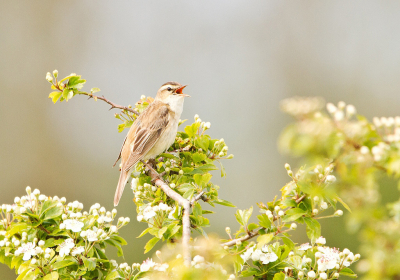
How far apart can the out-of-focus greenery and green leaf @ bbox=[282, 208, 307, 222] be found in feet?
2.79

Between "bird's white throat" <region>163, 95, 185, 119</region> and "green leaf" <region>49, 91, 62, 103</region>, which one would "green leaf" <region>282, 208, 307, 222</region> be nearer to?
"green leaf" <region>49, 91, 62, 103</region>

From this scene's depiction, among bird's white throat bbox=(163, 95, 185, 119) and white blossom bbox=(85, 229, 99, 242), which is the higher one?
bird's white throat bbox=(163, 95, 185, 119)

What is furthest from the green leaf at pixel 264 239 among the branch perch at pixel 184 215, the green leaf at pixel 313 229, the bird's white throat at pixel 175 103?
the bird's white throat at pixel 175 103

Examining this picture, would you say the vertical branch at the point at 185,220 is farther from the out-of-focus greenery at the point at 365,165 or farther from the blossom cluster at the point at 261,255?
the out-of-focus greenery at the point at 365,165

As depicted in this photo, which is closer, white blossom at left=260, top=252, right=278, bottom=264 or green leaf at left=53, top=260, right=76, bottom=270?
white blossom at left=260, top=252, right=278, bottom=264

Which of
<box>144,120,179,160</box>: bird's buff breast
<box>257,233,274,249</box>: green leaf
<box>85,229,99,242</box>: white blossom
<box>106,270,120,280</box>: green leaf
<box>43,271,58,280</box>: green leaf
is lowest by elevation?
<box>43,271,58,280</box>: green leaf

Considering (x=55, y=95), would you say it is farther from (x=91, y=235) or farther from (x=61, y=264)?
(x=61, y=264)

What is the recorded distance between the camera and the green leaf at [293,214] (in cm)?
216

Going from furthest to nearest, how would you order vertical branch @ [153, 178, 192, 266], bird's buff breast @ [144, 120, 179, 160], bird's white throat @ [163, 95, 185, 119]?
bird's white throat @ [163, 95, 185, 119], bird's buff breast @ [144, 120, 179, 160], vertical branch @ [153, 178, 192, 266]

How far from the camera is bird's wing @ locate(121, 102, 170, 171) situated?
15.1ft

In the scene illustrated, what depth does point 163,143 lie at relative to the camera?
4.58m

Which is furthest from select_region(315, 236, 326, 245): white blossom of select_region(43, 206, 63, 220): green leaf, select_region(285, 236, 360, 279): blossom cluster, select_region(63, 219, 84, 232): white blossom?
select_region(43, 206, 63, 220): green leaf

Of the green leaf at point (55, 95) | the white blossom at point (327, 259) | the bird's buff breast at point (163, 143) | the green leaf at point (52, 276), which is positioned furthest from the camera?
the bird's buff breast at point (163, 143)

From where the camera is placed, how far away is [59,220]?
8.86 ft
